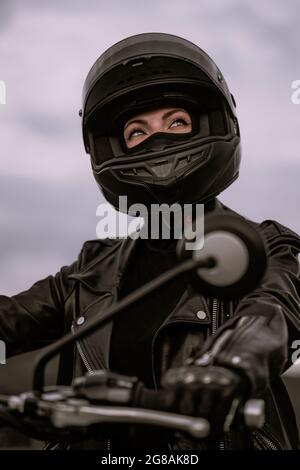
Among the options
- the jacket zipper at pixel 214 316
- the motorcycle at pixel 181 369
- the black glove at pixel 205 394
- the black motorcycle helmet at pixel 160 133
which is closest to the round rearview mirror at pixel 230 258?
the motorcycle at pixel 181 369

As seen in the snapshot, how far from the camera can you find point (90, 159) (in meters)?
3.07

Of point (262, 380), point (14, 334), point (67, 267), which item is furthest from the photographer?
point (67, 267)

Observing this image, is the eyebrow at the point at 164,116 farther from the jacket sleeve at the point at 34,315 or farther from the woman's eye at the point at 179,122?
the jacket sleeve at the point at 34,315

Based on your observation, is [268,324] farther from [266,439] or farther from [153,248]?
[153,248]

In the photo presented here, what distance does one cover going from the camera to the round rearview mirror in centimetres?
132

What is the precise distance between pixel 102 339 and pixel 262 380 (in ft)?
3.23

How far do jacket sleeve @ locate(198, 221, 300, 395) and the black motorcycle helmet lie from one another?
0.32 meters

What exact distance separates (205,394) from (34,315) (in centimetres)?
156

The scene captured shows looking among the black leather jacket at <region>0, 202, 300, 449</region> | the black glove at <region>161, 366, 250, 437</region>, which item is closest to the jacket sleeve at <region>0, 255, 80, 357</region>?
the black leather jacket at <region>0, 202, 300, 449</region>

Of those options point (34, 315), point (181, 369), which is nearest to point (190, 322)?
point (34, 315)

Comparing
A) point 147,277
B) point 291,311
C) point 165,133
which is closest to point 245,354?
point 291,311

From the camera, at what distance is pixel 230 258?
4.33 feet

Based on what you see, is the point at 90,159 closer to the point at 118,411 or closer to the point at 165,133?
the point at 165,133

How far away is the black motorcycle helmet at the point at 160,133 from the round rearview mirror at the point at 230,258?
133 cm
